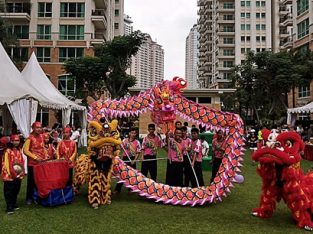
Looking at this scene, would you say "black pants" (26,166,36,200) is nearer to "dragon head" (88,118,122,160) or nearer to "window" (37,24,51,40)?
"dragon head" (88,118,122,160)

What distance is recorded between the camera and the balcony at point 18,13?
31.1 m

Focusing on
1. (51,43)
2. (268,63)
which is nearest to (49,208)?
(268,63)

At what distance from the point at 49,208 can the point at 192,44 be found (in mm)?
118135

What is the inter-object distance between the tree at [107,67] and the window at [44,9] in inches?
404

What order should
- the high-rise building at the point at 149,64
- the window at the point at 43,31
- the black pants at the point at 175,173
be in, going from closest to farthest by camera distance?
the black pants at the point at 175,173 < the window at the point at 43,31 < the high-rise building at the point at 149,64

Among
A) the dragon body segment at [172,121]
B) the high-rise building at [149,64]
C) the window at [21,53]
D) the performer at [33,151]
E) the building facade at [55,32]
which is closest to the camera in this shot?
the performer at [33,151]

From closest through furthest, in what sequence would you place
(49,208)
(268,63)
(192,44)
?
(49,208)
(268,63)
(192,44)

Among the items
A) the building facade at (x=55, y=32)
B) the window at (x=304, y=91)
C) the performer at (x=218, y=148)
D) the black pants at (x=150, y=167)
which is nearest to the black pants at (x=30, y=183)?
Answer: the black pants at (x=150, y=167)

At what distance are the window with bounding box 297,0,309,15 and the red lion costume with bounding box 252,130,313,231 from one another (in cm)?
2669

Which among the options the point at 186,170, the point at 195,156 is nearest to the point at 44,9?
the point at 186,170

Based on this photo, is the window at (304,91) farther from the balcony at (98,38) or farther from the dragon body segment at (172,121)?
the dragon body segment at (172,121)

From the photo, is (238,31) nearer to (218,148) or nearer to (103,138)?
(218,148)

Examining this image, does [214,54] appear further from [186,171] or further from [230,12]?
[186,171]

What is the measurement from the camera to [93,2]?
110 ft
